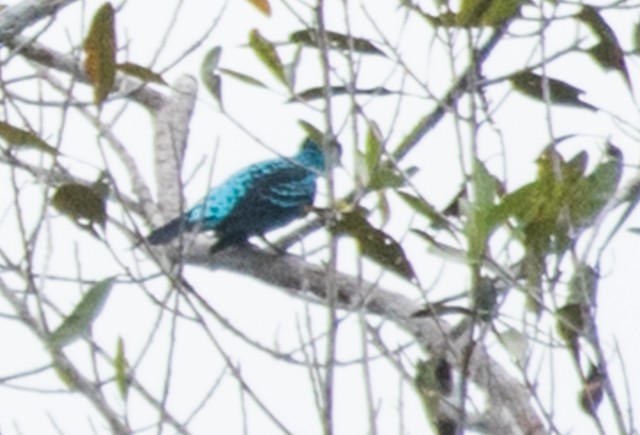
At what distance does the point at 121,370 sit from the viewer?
8.19ft

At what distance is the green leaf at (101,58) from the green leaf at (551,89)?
75cm

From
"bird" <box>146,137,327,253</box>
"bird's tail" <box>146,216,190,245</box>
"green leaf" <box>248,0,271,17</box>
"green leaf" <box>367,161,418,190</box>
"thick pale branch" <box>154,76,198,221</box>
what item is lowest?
"green leaf" <box>367,161,418,190</box>

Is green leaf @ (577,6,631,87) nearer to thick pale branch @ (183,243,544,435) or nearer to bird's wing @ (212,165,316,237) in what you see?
thick pale branch @ (183,243,544,435)

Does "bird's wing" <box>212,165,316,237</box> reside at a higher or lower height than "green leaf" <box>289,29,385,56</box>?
higher

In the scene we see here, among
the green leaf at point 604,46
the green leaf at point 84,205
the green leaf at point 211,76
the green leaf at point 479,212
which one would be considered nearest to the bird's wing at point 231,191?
the green leaf at point 211,76

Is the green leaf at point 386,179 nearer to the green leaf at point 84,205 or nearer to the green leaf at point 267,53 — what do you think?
the green leaf at point 267,53

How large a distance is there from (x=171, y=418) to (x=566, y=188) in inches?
26.3

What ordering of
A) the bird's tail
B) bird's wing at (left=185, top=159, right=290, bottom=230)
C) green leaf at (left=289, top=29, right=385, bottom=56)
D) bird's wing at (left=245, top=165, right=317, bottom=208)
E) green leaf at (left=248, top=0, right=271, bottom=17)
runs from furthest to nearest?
bird's wing at (left=245, top=165, right=317, bottom=208) < bird's wing at (left=185, top=159, right=290, bottom=230) < the bird's tail < green leaf at (left=248, top=0, right=271, bottom=17) < green leaf at (left=289, top=29, right=385, bottom=56)

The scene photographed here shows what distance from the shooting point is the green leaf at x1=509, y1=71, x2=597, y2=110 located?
3047 millimetres

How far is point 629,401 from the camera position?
232 cm

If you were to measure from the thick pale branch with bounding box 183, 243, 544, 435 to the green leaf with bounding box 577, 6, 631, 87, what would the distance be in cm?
55

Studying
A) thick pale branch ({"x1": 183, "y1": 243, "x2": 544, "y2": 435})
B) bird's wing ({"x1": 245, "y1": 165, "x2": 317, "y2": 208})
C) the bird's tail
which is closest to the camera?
thick pale branch ({"x1": 183, "y1": 243, "x2": 544, "y2": 435})

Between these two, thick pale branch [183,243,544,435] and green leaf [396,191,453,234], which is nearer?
green leaf [396,191,453,234]

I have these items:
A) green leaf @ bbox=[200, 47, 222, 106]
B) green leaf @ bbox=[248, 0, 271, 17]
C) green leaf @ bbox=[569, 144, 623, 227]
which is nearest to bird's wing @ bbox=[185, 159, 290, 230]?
green leaf @ bbox=[248, 0, 271, 17]
